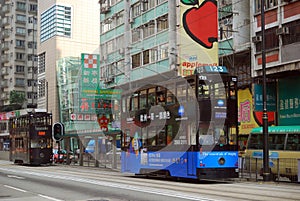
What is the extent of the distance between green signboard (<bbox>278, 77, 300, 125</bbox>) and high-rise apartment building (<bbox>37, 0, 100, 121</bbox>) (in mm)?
49552

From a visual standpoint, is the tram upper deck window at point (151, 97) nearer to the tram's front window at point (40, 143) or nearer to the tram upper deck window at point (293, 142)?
the tram upper deck window at point (293, 142)

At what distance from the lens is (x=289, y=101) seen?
30156 mm

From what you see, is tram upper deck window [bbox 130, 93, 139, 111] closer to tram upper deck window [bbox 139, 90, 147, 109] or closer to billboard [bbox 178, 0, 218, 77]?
tram upper deck window [bbox 139, 90, 147, 109]

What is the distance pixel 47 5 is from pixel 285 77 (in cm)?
5544

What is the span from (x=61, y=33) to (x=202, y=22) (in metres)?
45.3

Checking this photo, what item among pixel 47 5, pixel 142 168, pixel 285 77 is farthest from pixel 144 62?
pixel 47 5

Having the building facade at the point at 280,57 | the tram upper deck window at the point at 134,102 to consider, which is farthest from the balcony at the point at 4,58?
the tram upper deck window at the point at 134,102

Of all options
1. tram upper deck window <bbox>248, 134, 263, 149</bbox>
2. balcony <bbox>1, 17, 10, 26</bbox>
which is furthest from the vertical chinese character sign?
balcony <bbox>1, 17, 10, 26</bbox>

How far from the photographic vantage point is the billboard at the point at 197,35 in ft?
114

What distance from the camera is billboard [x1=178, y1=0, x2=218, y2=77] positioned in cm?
3469

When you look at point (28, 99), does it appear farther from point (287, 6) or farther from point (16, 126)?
point (287, 6)

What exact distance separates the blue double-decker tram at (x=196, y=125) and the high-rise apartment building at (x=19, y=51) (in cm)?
7330

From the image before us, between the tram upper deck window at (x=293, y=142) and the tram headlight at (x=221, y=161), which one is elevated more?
the tram upper deck window at (x=293, y=142)

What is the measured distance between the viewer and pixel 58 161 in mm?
46062
